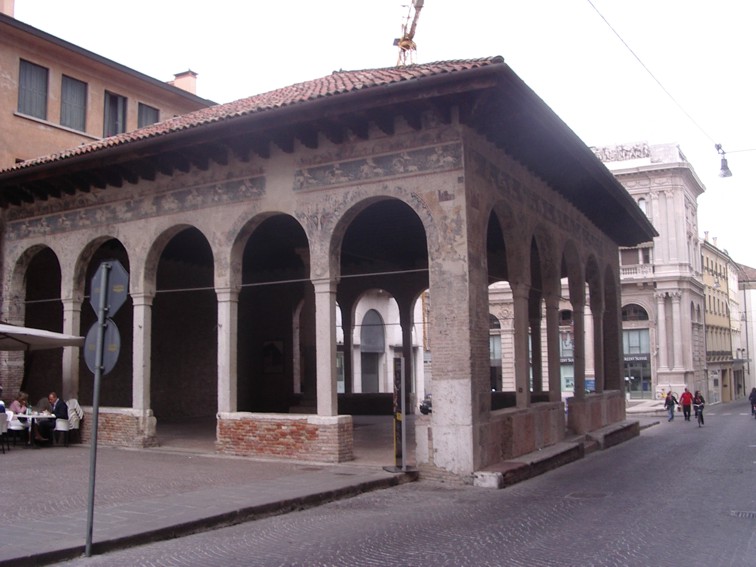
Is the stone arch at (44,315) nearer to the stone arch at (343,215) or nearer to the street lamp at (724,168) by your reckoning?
the stone arch at (343,215)

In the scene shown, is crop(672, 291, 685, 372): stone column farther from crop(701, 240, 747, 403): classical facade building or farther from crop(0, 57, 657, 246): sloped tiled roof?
crop(0, 57, 657, 246): sloped tiled roof

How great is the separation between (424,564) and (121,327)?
51.1 ft

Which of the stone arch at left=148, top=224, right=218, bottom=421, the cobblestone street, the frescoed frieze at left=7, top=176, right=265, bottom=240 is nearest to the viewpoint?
the cobblestone street

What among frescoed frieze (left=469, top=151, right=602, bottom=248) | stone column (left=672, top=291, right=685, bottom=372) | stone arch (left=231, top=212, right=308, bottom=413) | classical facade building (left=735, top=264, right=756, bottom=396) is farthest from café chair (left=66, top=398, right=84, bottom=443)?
classical facade building (left=735, top=264, right=756, bottom=396)

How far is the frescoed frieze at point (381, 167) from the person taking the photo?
1167cm

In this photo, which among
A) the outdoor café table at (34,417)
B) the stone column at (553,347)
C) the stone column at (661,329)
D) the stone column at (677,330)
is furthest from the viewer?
the stone column at (661,329)

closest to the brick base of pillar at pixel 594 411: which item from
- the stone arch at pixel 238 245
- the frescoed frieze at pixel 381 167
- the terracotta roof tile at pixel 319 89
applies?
the frescoed frieze at pixel 381 167

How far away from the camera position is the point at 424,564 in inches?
251

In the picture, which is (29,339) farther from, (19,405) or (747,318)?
(747,318)

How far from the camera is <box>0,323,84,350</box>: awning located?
13.7m

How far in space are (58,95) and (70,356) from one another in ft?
29.3

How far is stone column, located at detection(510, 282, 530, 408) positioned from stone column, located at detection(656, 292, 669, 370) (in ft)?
128

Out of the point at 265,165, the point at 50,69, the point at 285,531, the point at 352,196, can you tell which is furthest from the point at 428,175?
the point at 50,69

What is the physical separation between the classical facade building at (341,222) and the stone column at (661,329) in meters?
30.5
